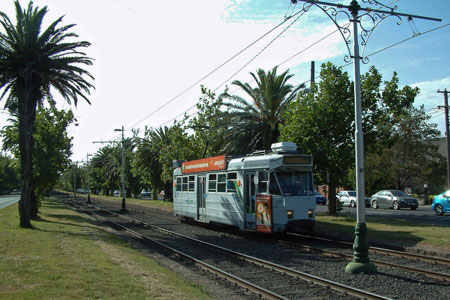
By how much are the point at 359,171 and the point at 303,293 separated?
11.2 ft

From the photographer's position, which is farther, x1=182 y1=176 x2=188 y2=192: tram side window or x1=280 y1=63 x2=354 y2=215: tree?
x1=182 y1=176 x2=188 y2=192: tram side window

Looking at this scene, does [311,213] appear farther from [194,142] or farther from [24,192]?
[194,142]

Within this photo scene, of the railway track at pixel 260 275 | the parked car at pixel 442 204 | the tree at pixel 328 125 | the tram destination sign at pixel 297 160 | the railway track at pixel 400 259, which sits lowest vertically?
the railway track at pixel 260 275

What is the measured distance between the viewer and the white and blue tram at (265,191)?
1456cm

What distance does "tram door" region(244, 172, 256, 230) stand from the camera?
51.2ft

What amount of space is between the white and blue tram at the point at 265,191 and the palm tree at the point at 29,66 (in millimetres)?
9444

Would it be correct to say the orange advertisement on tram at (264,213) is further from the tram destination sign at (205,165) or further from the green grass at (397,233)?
the green grass at (397,233)

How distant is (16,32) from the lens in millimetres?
21312

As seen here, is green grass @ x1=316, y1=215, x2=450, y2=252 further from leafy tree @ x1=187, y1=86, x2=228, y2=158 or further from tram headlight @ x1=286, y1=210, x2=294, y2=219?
leafy tree @ x1=187, y1=86, x2=228, y2=158

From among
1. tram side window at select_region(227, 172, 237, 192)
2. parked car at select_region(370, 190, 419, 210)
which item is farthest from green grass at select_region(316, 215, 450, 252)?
parked car at select_region(370, 190, 419, 210)

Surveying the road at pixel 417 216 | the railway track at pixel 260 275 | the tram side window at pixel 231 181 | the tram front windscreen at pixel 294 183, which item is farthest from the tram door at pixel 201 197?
the road at pixel 417 216

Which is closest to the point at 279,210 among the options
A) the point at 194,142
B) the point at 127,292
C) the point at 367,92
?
the point at 127,292

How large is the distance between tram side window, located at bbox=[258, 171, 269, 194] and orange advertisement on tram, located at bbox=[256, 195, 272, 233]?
0.24m

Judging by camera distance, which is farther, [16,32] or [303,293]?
[16,32]
